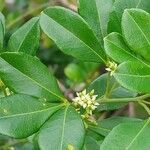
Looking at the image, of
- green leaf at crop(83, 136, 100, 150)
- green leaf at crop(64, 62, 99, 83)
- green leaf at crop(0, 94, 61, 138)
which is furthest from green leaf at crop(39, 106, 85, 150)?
green leaf at crop(64, 62, 99, 83)

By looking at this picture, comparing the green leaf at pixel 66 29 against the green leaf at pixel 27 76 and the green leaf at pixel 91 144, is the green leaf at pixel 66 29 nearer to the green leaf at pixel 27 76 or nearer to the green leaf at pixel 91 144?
the green leaf at pixel 27 76

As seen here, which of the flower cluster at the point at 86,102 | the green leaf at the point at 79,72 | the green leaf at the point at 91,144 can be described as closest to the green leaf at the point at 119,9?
the flower cluster at the point at 86,102

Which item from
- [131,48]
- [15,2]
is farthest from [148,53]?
[15,2]

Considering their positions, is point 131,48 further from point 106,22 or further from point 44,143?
point 44,143

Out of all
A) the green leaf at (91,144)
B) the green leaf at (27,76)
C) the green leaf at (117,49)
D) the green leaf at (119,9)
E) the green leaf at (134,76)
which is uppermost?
the green leaf at (119,9)

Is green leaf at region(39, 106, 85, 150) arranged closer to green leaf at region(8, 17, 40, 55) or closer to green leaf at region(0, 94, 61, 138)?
green leaf at region(0, 94, 61, 138)

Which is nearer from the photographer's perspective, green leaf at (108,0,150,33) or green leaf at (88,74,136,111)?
green leaf at (108,0,150,33)

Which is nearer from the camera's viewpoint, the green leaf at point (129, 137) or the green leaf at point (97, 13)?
the green leaf at point (129, 137)
